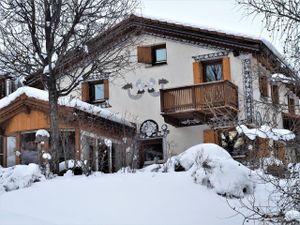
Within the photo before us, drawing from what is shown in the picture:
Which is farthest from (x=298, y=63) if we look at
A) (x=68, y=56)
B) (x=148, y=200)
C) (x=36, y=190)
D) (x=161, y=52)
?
(x=161, y=52)

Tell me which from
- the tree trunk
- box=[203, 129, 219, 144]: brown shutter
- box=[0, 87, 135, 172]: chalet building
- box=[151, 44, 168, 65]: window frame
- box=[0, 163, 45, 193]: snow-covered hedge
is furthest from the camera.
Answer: box=[151, 44, 168, 65]: window frame

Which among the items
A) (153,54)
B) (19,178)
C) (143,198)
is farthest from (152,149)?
(143,198)

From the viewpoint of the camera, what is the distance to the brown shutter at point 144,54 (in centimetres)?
2084

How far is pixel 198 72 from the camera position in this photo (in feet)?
65.4

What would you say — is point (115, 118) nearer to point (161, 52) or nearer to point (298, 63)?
point (161, 52)

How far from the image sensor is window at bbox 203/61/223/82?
66.2ft

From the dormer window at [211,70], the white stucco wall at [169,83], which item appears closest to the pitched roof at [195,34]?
the white stucco wall at [169,83]

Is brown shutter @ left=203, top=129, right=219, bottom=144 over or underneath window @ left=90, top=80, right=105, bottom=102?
underneath

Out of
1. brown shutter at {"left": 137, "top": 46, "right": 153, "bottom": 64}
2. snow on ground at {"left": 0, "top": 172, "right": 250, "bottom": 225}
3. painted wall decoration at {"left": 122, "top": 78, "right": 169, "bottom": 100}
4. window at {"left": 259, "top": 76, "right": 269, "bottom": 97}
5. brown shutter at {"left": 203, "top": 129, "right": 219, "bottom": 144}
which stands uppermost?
brown shutter at {"left": 137, "top": 46, "right": 153, "bottom": 64}

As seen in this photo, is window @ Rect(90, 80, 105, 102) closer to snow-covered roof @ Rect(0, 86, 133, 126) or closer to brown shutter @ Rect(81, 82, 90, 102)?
brown shutter @ Rect(81, 82, 90, 102)

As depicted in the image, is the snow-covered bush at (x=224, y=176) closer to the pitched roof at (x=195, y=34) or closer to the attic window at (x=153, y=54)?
the pitched roof at (x=195, y=34)

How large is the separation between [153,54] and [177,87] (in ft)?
9.89

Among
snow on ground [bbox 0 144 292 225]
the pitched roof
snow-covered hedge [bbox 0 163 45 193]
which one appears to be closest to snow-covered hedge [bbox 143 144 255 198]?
snow on ground [bbox 0 144 292 225]

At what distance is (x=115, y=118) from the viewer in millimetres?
18953
